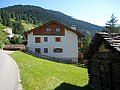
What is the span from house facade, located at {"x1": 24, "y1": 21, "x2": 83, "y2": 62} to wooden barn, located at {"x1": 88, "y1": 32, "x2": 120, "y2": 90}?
118 feet

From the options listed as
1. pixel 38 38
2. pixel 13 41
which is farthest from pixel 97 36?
pixel 13 41

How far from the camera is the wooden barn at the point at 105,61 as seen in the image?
48.5ft

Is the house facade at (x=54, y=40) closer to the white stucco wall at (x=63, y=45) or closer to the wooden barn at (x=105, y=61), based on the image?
the white stucco wall at (x=63, y=45)

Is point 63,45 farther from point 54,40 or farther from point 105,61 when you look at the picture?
point 105,61

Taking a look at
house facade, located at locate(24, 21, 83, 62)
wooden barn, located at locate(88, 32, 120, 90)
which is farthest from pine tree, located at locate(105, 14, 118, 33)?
wooden barn, located at locate(88, 32, 120, 90)

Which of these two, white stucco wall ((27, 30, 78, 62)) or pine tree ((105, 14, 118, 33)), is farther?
pine tree ((105, 14, 118, 33))

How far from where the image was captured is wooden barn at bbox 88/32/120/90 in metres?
14.8

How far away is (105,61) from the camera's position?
16203 millimetres

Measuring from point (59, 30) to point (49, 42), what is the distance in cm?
364

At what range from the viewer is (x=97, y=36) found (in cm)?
1738

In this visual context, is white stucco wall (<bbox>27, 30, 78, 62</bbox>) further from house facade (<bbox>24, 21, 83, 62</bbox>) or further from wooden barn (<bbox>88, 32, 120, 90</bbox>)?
wooden barn (<bbox>88, 32, 120, 90</bbox>)

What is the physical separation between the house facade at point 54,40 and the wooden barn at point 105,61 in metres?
36.0

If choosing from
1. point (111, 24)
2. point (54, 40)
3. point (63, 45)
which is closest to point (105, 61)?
point (54, 40)

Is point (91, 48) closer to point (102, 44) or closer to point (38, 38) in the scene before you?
point (102, 44)
